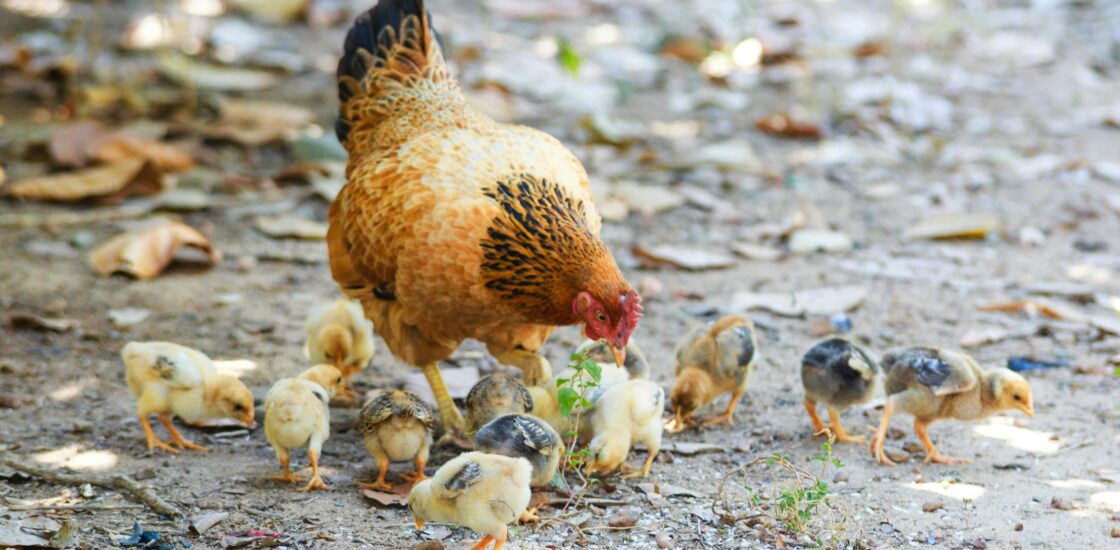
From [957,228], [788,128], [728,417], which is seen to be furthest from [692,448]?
[788,128]

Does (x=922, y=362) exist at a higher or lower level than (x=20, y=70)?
lower

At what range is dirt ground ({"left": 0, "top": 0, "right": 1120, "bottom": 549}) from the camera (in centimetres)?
393

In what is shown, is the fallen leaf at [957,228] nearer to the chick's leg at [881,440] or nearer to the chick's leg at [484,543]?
the chick's leg at [881,440]

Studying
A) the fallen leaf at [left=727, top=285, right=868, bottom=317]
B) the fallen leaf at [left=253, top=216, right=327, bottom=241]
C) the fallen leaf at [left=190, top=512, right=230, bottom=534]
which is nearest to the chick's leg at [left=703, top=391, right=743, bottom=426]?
the fallen leaf at [left=727, top=285, right=868, bottom=317]

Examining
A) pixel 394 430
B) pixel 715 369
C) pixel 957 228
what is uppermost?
pixel 957 228

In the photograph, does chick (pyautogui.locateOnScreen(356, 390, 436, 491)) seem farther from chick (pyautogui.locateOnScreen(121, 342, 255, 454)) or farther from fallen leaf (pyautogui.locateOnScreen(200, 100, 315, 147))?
fallen leaf (pyautogui.locateOnScreen(200, 100, 315, 147))

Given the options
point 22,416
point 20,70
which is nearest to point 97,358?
point 22,416

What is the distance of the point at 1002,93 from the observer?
32.4ft

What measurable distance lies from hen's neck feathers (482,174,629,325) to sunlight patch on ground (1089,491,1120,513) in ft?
5.96

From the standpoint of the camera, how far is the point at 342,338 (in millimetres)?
4902

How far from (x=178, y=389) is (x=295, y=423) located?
0.65m

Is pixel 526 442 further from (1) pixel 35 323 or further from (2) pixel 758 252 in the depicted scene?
(2) pixel 758 252

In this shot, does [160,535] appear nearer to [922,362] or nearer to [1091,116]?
[922,362]

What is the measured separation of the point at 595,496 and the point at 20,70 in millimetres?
7036
